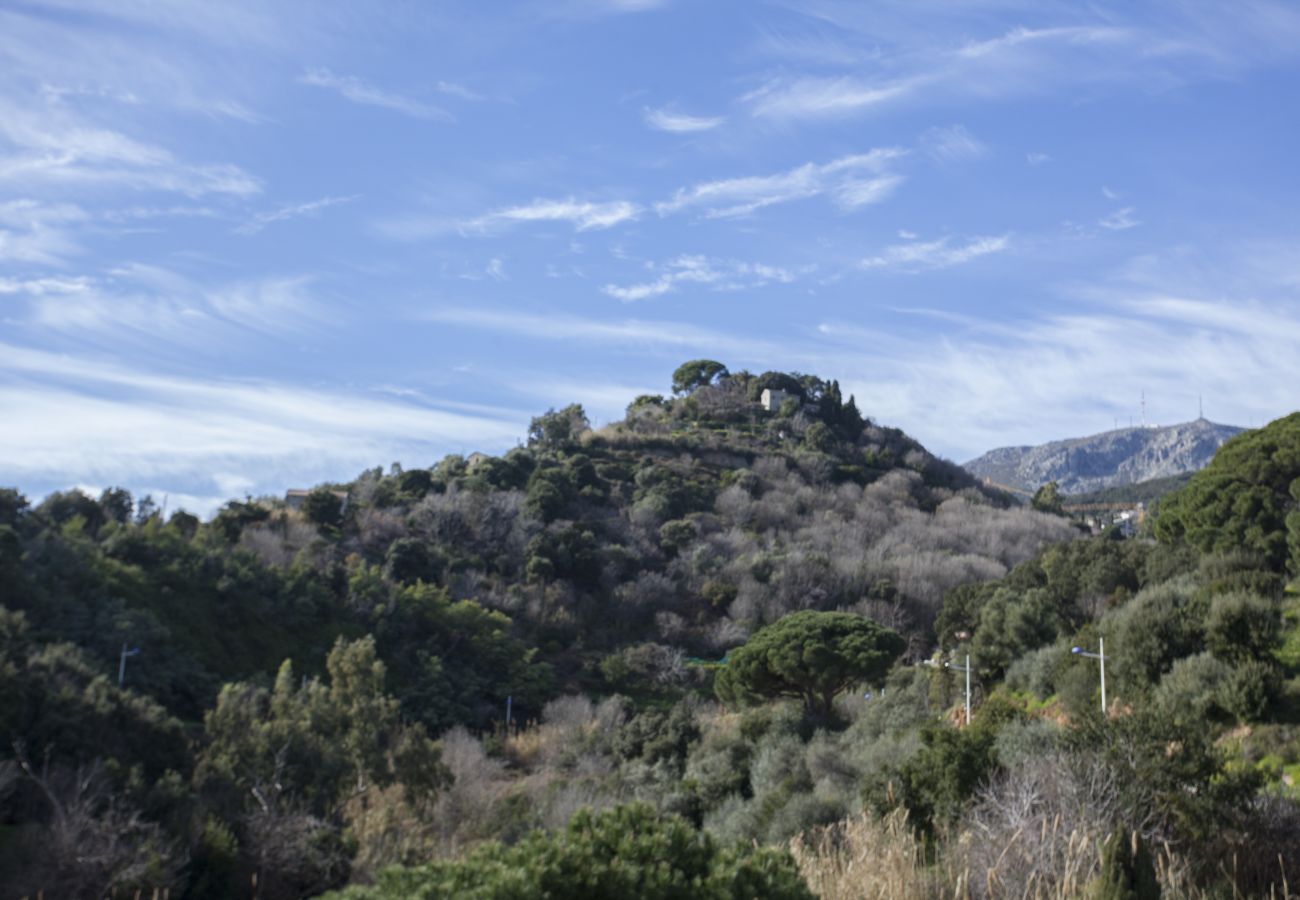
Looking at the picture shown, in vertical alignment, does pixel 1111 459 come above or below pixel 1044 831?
above

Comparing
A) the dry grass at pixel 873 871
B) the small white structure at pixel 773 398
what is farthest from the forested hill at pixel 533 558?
the dry grass at pixel 873 871

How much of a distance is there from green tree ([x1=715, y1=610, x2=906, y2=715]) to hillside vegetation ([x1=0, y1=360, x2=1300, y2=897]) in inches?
3.7

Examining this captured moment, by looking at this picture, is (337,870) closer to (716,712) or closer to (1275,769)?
(1275,769)

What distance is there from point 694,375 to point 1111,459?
80.4 meters

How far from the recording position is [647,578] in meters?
41.3

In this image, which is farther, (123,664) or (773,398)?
(773,398)

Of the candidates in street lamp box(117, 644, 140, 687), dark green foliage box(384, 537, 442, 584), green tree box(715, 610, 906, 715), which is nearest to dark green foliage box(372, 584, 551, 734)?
dark green foliage box(384, 537, 442, 584)

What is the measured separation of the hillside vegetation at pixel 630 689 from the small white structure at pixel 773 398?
46.5 ft

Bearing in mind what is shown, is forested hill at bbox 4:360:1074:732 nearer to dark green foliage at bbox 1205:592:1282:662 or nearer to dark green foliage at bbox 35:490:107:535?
dark green foliage at bbox 35:490:107:535

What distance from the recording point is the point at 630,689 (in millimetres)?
34031

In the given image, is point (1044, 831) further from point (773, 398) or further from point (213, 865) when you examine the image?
point (773, 398)

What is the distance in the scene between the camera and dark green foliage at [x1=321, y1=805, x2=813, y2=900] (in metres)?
3.87

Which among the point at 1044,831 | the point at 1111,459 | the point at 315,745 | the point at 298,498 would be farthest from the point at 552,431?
the point at 1111,459

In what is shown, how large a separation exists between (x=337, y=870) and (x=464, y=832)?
10.7 ft
